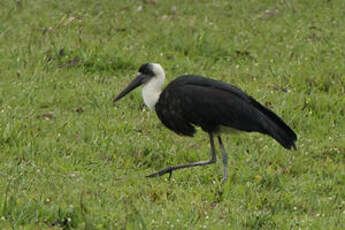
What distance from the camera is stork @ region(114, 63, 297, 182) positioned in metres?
6.36

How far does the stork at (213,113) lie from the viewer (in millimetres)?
6363

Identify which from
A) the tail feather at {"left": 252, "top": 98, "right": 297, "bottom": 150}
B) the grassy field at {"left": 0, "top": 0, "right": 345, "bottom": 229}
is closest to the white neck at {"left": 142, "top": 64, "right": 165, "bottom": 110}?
the grassy field at {"left": 0, "top": 0, "right": 345, "bottom": 229}

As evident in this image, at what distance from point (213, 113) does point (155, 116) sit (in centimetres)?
166

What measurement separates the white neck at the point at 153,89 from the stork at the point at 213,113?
0.47ft

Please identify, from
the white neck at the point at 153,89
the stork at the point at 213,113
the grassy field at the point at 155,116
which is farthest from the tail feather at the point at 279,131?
→ the white neck at the point at 153,89

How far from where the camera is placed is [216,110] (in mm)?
6391

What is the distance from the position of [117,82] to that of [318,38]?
343 centimetres

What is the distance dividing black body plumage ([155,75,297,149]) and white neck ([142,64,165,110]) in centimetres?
26

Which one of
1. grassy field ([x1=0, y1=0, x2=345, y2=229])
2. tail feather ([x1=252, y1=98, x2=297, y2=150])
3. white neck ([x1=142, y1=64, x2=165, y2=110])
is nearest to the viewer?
grassy field ([x1=0, y1=0, x2=345, y2=229])

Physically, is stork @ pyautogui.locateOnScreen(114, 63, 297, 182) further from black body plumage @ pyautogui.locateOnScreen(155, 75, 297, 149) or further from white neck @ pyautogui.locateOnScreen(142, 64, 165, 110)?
white neck @ pyautogui.locateOnScreen(142, 64, 165, 110)

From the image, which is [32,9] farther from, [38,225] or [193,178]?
[38,225]

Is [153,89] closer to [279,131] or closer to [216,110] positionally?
[216,110]

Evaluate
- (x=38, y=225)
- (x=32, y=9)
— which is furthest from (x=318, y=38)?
(x=38, y=225)

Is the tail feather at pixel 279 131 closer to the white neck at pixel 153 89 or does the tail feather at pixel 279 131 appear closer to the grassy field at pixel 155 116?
the grassy field at pixel 155 116
